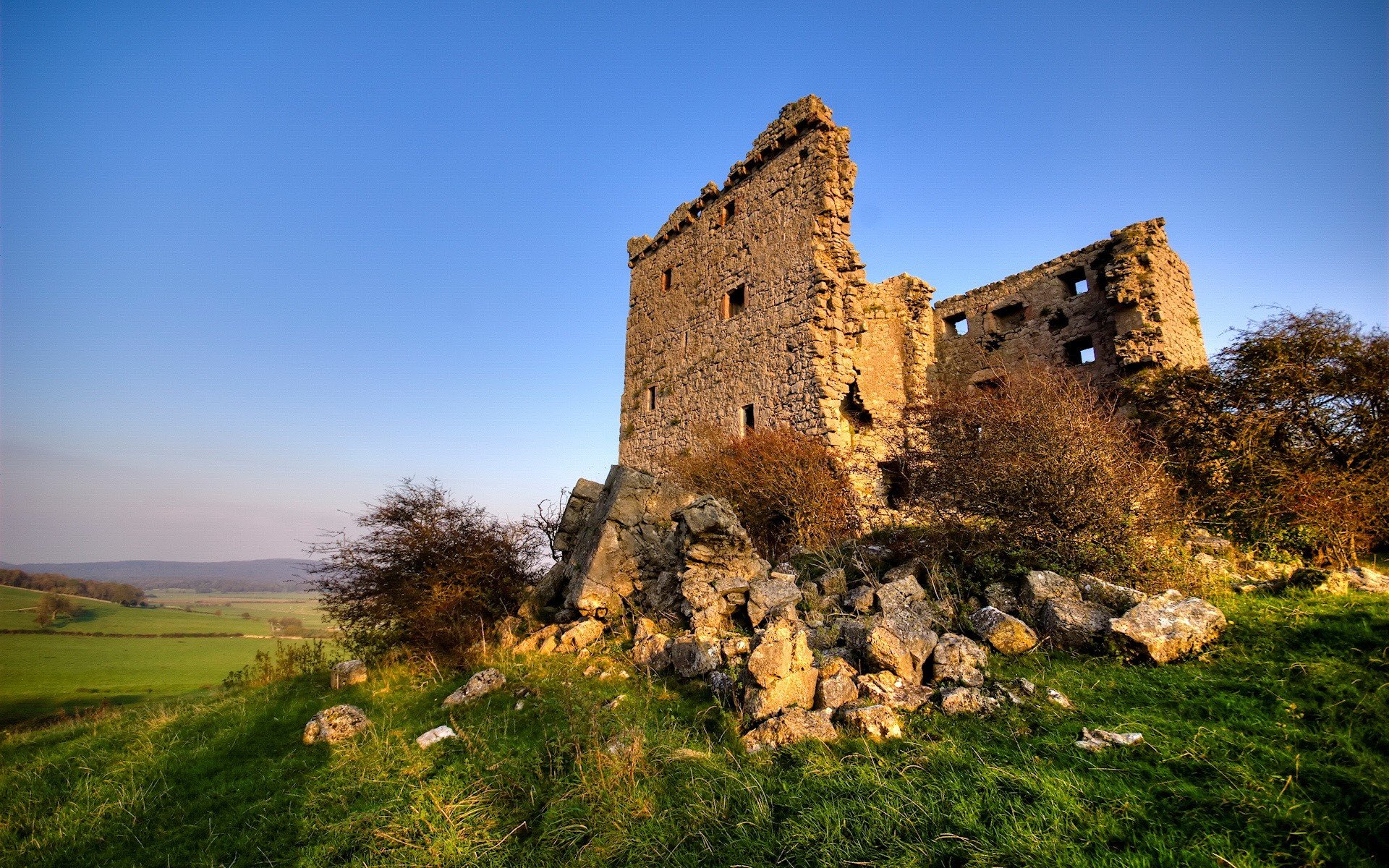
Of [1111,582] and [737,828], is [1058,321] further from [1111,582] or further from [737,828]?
[737,828]

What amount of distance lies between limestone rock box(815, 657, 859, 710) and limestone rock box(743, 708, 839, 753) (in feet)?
0.99

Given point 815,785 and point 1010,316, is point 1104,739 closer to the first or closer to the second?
point 815,785

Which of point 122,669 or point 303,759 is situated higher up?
point 303,759

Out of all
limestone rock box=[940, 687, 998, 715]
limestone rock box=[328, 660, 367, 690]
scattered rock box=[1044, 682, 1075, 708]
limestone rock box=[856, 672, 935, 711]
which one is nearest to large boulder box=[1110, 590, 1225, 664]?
scattered rock box=[1044, 682, 1075, 708]

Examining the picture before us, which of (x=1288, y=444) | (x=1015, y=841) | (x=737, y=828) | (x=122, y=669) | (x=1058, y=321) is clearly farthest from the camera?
(x=1058, y=321)

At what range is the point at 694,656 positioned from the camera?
548 cm

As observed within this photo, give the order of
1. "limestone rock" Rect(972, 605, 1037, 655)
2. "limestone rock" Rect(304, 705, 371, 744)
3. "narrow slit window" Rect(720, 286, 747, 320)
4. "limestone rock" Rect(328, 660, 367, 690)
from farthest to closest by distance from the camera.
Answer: "narrow slit window" Rect(720, 286, 747, 320)
"limestone rock" Rect(328, 660, 367, 690)
"limestone rock" Rect(304, 705, 371, 744)
"limestone rock" Rect(972, 605, 1037, 655)

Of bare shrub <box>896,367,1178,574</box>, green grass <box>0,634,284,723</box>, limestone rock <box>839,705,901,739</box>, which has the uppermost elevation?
bare shrub <box>896,367,1178,574</box>

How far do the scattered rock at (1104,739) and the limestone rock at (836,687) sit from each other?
1.53 m

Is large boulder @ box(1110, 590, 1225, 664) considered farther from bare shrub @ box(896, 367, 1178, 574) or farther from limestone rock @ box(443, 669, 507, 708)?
limestone rock @ box(443, 669, 507, 708)

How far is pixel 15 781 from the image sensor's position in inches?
204

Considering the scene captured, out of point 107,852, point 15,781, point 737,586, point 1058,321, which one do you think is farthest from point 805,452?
point 1058,321

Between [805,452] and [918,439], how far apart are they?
2103 millimetres

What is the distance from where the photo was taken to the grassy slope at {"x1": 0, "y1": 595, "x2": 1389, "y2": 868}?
7.84 ft
